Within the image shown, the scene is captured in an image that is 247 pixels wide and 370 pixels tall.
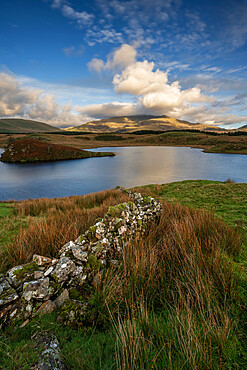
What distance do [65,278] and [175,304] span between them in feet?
6.43

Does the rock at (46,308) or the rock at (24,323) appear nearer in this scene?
the rock at (24,323)

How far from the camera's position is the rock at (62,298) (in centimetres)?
287

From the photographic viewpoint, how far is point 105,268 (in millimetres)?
3633

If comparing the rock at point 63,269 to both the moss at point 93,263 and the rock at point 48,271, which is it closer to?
the rock at point 48,271

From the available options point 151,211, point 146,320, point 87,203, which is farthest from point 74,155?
point 146,320

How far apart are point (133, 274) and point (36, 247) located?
2931mm

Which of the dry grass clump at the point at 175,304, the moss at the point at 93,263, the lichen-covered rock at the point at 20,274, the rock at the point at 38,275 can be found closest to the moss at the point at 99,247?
the moss at the point at 93,263

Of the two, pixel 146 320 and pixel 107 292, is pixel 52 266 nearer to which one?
pixel 107 292

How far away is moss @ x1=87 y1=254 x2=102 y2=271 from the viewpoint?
11.6ft

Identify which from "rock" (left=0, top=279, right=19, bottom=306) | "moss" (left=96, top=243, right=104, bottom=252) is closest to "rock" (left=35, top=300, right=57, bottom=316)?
"rock" (left=0, top=279, right=19, bottom=306)

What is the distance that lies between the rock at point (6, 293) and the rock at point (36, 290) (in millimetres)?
157

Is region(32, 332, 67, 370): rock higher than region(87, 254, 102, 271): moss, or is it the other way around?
region(87, 254, 102, 271): moss

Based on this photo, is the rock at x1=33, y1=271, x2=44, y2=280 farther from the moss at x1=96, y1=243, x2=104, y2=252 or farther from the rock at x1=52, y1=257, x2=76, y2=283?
the moss at x1=96, y1=243, x2=104, y2=252

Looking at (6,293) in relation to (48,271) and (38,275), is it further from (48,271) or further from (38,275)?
(48,271)
